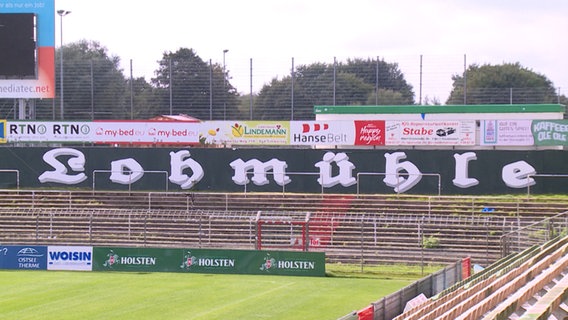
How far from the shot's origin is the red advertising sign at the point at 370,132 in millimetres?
41312

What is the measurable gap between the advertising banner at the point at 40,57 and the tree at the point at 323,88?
1356 centimetres

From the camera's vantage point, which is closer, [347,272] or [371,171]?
[347,272]

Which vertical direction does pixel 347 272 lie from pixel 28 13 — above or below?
below

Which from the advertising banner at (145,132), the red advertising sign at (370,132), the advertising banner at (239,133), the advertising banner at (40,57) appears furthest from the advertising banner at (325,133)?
the advertising banner at (40,57)

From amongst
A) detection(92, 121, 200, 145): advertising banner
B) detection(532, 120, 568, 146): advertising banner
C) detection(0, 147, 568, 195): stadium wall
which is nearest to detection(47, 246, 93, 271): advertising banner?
detection(0, 147, 568, 195): stadium wall

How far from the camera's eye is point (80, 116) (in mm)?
55156

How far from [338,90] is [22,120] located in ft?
61.2

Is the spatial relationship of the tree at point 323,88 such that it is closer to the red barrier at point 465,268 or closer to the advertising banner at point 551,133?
the advertising banner at point 551,133

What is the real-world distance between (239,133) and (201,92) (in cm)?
1070

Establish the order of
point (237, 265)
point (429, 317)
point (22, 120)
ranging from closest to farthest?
point (429, 317)
point (237, 265)
point (22, 120)

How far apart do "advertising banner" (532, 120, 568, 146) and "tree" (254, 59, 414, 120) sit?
44.7 feet

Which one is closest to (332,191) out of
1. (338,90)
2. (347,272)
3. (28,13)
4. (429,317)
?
(347,272)

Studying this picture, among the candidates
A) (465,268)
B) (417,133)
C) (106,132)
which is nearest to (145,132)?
(106,132)

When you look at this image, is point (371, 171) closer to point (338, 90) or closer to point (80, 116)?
point (338, 90)
